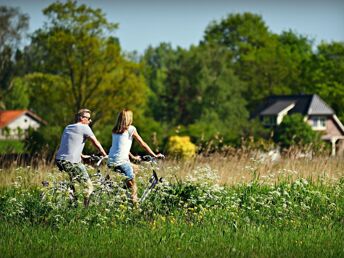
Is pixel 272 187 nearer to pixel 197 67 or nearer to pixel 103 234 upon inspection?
pixel 103 234

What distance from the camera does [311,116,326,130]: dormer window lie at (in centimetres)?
6725

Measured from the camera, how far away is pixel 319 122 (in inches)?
2682

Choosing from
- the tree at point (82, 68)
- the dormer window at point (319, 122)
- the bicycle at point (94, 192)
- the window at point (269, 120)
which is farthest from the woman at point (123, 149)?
the window at point (269, 120)

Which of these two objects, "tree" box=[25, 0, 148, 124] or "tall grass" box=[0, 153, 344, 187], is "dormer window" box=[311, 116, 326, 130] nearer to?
"tree" box=[25, 0, 148, 124]

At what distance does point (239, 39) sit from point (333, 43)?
49.5ft

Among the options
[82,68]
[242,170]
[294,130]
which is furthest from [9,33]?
[242,170]

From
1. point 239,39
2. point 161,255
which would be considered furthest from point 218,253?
point 239,39

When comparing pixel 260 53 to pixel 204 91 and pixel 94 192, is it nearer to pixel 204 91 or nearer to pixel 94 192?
pixel 204 91

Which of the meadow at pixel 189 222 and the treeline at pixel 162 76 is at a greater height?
the treeline at pixel 162 76

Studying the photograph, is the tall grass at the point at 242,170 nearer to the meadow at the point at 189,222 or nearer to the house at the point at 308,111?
the meadow at the point at 189,222

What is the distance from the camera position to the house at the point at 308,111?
64.8 m

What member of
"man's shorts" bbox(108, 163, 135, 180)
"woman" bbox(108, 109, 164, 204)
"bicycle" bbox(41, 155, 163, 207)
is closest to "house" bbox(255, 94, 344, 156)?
"woman" bbox(108, 109, 164, 204)

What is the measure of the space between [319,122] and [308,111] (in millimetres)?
3053

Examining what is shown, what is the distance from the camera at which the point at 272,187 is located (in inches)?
458
